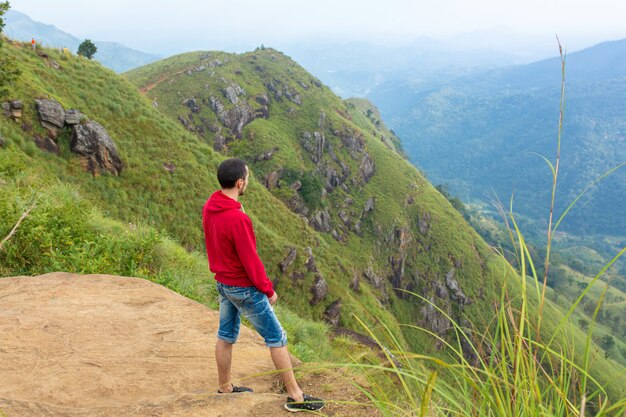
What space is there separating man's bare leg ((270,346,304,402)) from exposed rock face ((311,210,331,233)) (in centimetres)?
6603

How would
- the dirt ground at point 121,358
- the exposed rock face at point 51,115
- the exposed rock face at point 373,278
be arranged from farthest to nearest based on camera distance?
the exposed rock face at point 373,278
the exposed rock face at point 51,115
the dirt ground at point 121,358

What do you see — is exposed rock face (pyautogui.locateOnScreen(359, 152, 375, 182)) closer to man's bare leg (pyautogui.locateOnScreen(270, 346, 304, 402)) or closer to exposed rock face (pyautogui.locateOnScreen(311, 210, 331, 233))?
exposed rock face (pyautogui.locateOnScreen(311, 210, 331, 233))

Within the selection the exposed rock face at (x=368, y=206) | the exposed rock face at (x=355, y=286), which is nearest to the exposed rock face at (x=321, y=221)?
the exposed rock face at (x=368, y=206)

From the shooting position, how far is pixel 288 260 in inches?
1164

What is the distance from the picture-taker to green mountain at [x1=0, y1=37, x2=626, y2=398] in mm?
6895

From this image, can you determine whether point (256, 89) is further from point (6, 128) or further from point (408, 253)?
point (6, 128)

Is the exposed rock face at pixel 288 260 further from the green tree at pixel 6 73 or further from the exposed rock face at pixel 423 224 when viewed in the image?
the exposed rock face at pixel 423 224

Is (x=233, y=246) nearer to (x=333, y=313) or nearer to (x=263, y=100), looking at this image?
(x=333, y=313)

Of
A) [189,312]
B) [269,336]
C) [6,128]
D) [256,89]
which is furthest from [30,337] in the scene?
[256,89]

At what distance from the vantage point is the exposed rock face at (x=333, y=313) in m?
32.7

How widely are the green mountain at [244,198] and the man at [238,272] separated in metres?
0.96

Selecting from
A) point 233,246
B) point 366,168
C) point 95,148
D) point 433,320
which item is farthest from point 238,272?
point 366,168

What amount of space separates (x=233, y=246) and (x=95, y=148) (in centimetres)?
2030

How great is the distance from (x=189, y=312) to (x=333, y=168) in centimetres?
8138
